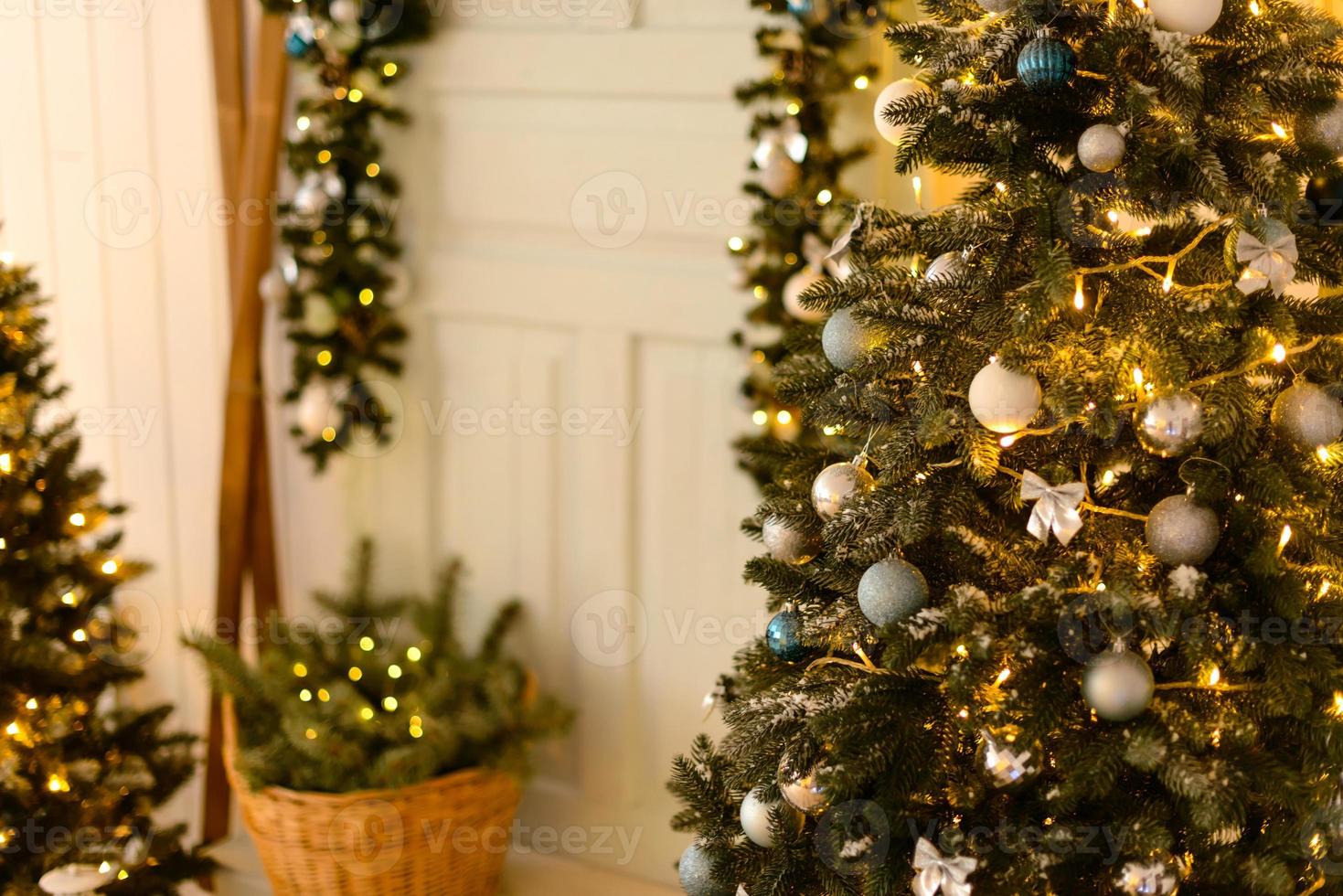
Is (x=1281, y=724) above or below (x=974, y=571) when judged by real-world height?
below

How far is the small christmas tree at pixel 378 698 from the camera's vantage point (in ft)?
6.69

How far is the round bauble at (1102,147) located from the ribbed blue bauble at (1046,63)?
0.05 meters

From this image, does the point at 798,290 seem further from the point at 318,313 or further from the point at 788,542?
the point at 318,313

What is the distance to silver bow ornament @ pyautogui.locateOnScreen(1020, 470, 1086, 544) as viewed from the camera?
1.07 meters

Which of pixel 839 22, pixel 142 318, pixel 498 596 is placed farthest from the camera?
pixel 142 318

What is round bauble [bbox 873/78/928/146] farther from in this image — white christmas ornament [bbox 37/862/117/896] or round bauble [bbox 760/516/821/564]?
white christmas ornament [bbox 37/862/117/896]

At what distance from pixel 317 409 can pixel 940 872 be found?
148 cm

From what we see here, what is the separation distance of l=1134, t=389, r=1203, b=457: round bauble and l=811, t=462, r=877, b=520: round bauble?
0.26 meters

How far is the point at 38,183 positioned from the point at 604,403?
4.23 feet

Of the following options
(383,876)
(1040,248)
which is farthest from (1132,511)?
(383,876)

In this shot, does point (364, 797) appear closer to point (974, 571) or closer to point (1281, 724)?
point (974, 571)

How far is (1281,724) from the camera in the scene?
1096mm

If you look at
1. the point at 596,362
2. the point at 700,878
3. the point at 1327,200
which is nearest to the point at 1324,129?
the point at 1327,200

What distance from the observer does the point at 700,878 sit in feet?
4.26
